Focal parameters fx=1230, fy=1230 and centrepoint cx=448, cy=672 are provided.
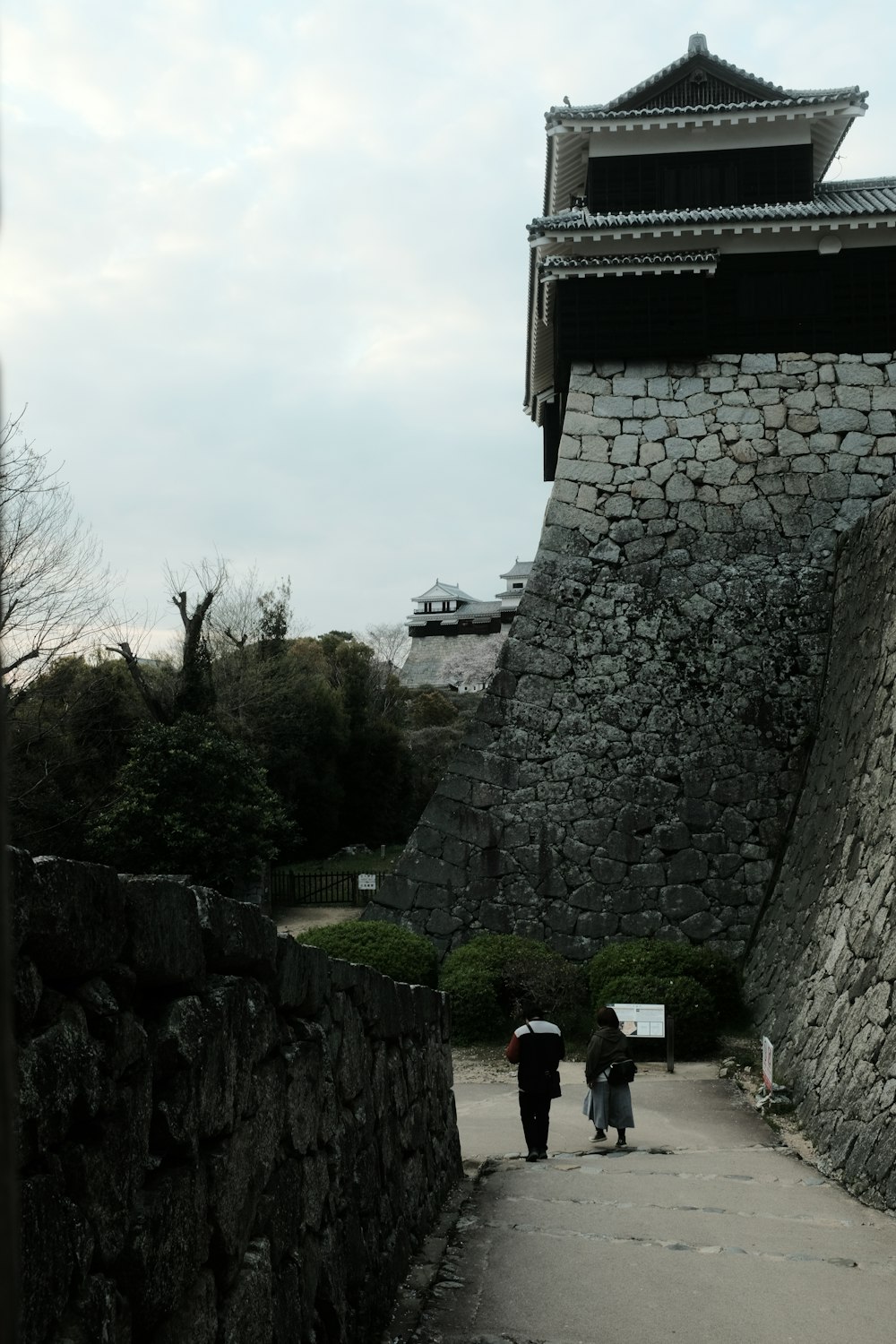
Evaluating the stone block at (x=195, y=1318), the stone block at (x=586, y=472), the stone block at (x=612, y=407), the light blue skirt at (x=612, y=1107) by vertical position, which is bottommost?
the light blue skirt at (x=612, y=1107)

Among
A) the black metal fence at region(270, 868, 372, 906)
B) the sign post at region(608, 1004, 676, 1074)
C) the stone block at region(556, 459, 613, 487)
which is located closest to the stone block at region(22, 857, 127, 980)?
the sign post at region(608, 1004, 676, 1074)

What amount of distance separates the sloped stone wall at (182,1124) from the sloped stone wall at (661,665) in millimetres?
11749

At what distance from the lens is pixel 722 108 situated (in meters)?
18.7

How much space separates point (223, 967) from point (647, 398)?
16023mm

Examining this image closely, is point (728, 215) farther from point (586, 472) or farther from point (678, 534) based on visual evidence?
point (678, 534)

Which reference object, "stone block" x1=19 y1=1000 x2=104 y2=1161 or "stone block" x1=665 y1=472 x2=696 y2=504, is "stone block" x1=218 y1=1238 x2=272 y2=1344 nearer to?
"stone block" x1=19 y1=1000 x2=104 y2=1161

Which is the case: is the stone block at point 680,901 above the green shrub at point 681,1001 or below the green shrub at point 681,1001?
above

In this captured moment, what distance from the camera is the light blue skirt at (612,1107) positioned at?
9.98 m

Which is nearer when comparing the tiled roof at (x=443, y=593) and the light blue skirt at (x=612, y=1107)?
the light blue skirt at (x=612, y=1107)

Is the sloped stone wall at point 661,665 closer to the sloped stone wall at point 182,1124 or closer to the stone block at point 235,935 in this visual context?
the sloped stone wall at point 182,1124

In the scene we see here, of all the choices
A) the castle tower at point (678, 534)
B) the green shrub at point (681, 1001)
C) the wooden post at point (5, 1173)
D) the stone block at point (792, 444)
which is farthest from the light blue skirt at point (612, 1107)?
the stone block at point (792, 444)

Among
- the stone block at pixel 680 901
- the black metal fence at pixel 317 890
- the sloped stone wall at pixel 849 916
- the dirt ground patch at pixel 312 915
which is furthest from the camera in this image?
the black metal fence at pixel 317 890

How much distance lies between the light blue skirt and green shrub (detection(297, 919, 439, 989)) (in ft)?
16.5

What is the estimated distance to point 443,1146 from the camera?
758 centimetres
